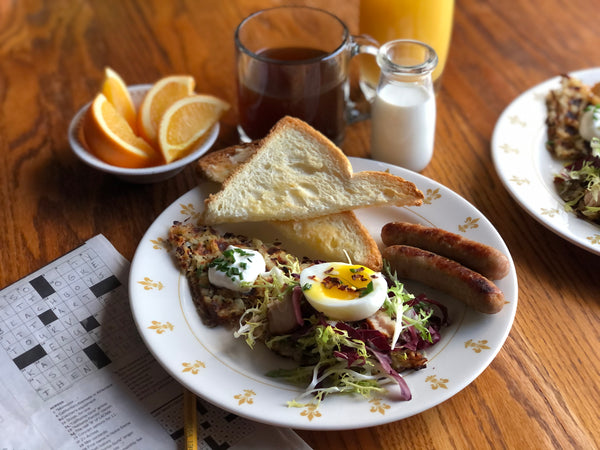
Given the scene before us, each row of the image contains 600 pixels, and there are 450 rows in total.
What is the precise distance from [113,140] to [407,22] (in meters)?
1.11

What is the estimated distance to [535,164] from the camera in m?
2.11

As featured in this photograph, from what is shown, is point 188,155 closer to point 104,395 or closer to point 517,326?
point 104,395

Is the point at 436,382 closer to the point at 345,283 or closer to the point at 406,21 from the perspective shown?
the point at 345,283

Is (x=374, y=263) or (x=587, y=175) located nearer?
(x=374, y=263)

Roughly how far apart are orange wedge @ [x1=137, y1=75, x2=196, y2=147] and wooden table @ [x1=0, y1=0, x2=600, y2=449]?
0.61 ft

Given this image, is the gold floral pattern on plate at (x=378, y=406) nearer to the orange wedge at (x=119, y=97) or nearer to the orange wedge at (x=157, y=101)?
the orange wedge at (x=157, y=101)

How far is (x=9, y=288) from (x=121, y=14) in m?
1.65

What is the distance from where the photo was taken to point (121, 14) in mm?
2965

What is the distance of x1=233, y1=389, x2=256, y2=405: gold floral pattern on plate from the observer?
1.43 metres

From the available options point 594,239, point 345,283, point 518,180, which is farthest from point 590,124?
point 345,283

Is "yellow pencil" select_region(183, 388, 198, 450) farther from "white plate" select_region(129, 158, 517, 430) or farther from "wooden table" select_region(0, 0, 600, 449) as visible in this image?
"wooden table" select_region(0, 0, 600, 449)

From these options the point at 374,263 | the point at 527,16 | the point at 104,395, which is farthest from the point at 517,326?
the point at 527,16

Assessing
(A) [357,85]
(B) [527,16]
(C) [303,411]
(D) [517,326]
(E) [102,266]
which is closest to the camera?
(C) [303,411]

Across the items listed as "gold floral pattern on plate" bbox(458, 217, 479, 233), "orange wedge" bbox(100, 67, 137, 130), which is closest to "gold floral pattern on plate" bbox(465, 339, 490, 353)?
"gold floral pattern on plate" bbox(458, 217, 479, 233)
